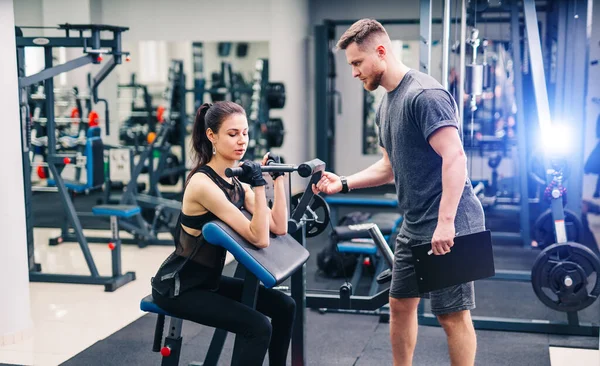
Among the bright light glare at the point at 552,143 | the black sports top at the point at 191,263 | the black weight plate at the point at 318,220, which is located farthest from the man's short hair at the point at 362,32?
the bright light glare at the point at 552,143

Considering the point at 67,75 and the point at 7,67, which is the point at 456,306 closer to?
the point at 7,67

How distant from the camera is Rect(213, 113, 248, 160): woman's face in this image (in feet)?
7.76

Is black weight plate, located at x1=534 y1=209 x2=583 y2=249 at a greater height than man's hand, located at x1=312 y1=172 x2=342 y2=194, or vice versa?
man's hand, located at x1=312 y1=172 x2=342 y2=194

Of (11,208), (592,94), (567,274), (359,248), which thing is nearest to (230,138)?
(11,208)

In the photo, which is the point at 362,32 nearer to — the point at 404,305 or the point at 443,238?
the point at 443,238

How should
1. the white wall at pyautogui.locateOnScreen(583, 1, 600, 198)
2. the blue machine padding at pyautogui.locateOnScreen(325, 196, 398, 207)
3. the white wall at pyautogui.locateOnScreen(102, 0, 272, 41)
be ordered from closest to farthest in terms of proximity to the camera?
the blue machine padding at pyautogui.locateOnScreen(325, 196, 398, 207)
the white wall at pyautogui.locateOnScreen(583, 1, 600, 198)
the white wall at pyautogui.locateOnScreen(102, 0, 272, 41)

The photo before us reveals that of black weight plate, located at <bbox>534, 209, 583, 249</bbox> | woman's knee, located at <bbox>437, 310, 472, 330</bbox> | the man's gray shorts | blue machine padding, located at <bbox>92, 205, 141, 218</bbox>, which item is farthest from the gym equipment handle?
black weight plate, located at <bbox>534, 209, 583, 249</bbox>

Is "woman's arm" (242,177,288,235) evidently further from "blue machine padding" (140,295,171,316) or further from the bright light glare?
the bright light glare

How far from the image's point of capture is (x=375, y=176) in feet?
8.61

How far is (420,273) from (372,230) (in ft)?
3.34

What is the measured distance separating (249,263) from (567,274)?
6.53ft

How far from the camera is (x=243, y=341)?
7.45 ft

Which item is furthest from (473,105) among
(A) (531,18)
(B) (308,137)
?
(B) (308,137)

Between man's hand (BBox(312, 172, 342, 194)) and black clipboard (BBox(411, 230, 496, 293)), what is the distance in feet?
1.40
